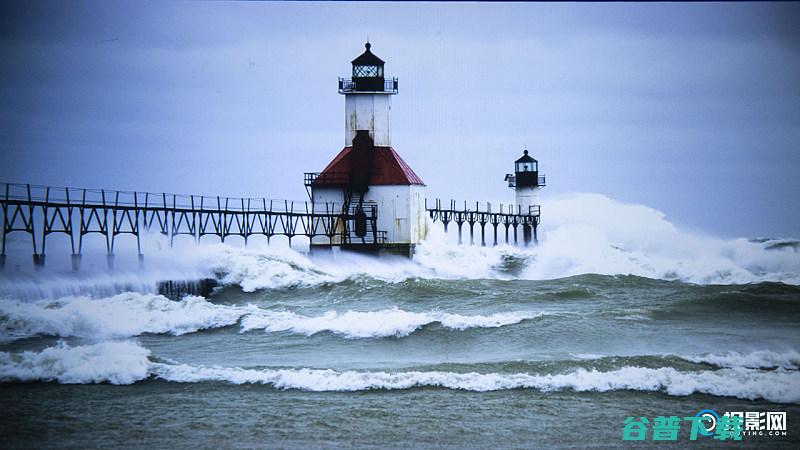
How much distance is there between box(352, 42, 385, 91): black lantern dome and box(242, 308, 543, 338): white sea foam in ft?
70.7

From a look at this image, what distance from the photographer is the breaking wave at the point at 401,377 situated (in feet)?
40.5

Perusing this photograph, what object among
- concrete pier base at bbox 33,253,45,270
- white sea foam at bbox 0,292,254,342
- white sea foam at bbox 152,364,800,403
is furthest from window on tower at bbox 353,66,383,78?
white sea foam at bbox 152,364,800,403

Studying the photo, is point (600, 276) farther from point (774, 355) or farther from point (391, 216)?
point (774, 355)

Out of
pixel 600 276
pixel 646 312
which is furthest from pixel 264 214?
pixel 646 312

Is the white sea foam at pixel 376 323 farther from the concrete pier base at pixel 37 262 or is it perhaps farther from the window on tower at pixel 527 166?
the window on tower at pixel 527 166

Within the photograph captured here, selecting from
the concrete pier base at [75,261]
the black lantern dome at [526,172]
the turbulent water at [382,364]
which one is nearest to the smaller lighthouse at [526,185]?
the black lantern dome at [526,172]

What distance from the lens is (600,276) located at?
32344 mm

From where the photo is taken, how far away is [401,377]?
42.5ft

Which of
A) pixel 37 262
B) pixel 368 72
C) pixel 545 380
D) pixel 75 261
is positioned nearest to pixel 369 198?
pixel 368 72

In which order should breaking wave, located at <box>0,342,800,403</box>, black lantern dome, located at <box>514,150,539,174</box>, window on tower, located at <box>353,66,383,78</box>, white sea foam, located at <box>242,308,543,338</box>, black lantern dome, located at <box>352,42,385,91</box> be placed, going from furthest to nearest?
1. black lantern dome, located at <box>514,150,539,174</box>
2. window on tower, located at <box>353,66,383,78</box>
3. black lantern dome, located at <box>352,42,385,91</box>
4. white sea foam, located at <box>242,308,543,338</box>
5. breaking wave, located at <box>0,342,800,403</box>

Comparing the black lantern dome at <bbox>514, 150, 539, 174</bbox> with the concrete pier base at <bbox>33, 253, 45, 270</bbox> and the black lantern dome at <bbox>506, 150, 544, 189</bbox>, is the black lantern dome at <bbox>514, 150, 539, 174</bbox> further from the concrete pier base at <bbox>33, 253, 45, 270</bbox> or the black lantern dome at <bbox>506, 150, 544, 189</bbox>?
the concrete pier base at <bbox>33, 253, 45, 270</bbox>

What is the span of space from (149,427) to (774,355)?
32.2 ft

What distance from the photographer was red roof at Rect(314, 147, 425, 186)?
37.8 m

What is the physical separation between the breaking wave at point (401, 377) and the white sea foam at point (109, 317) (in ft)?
15.6
